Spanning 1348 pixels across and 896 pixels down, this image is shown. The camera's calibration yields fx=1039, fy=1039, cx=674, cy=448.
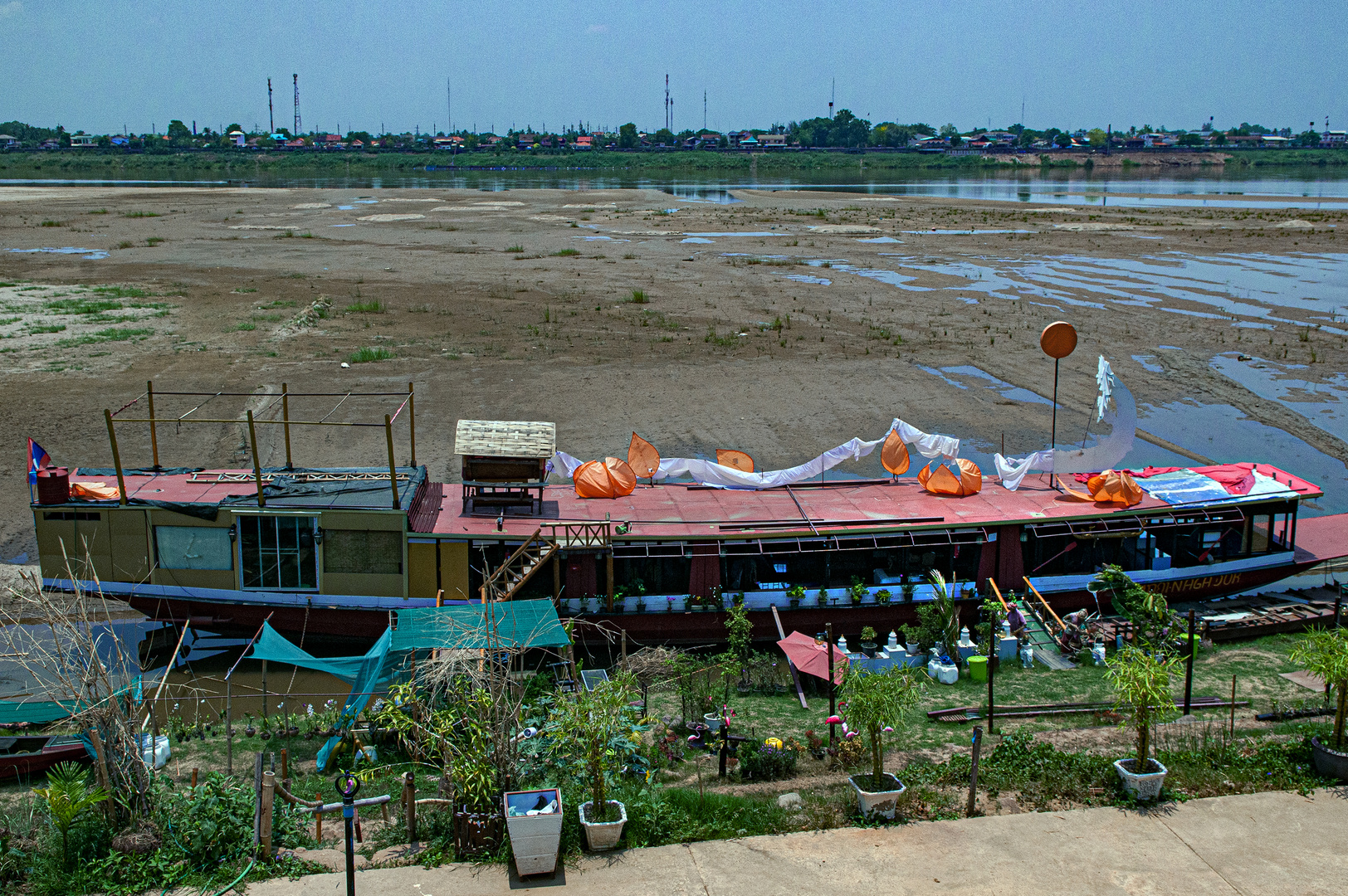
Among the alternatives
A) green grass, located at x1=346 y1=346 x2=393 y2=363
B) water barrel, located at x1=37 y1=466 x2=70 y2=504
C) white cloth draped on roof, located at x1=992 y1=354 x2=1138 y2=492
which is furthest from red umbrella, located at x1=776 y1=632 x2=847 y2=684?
green grass, located at x1=346 y1=346 x2=393 y2=363

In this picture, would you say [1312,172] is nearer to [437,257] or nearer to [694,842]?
[437,257]

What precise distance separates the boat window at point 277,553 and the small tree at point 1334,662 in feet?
51.2

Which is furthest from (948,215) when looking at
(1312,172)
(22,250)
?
(1312,172)

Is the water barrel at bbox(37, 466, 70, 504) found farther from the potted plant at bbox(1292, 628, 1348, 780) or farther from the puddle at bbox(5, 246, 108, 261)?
the puddle at bbox(5, 246, 108, 261)

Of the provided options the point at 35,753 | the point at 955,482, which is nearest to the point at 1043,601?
the point at 955,482

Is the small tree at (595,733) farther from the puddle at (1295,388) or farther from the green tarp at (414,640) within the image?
the puddle at (1295,388)

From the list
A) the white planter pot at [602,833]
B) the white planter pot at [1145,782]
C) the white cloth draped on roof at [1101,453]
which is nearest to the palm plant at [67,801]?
the white planter pot at [602,833]

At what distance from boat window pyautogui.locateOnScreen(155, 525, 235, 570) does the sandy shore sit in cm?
709

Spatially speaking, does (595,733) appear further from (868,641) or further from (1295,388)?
(1295,388)

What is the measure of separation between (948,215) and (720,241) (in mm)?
29660

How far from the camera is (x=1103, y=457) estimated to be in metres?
21.6

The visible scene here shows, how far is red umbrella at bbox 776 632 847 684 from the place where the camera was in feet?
56.2

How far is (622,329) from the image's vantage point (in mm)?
43969

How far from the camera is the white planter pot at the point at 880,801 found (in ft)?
40.0
